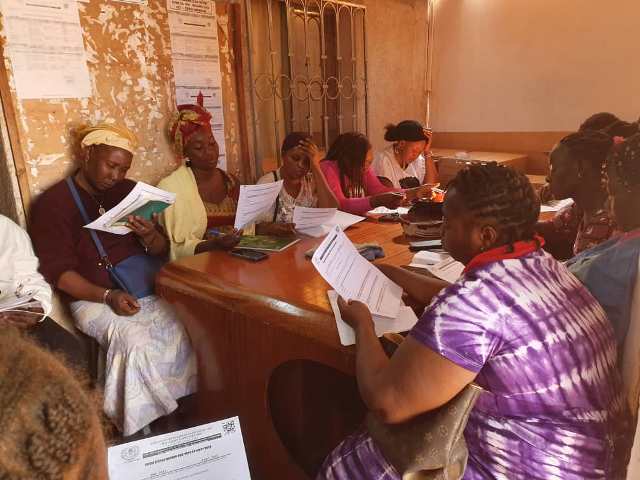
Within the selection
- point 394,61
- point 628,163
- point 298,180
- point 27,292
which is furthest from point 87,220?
point 394,61

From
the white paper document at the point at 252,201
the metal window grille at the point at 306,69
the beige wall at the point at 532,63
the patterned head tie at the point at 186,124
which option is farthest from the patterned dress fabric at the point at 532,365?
the beige wall at the point at 532,63

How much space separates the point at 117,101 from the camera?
2465mm

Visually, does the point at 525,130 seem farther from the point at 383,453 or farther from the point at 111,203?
the point at 383,453

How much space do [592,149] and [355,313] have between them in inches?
41.7

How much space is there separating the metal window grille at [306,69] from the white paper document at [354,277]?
1.98 m

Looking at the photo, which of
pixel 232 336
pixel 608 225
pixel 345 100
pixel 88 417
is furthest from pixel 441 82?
pixel 88 417

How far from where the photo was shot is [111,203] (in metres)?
2.28

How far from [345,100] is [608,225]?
2.85 meters

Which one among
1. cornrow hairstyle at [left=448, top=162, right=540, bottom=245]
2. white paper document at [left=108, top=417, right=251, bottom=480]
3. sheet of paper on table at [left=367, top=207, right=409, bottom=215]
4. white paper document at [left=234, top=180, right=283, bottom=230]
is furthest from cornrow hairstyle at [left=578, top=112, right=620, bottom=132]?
white paper document at [left=108, top=417, right=251, bottom=480]

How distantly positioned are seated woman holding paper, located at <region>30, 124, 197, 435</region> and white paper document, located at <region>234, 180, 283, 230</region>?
416 millimetres

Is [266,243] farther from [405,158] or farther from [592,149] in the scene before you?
[405,158]

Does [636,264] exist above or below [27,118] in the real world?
below

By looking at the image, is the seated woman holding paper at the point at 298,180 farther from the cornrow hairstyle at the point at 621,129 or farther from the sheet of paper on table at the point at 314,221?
the cornrow hairstyle at the point at 621,129

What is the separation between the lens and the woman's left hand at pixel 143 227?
2037 millimetres
